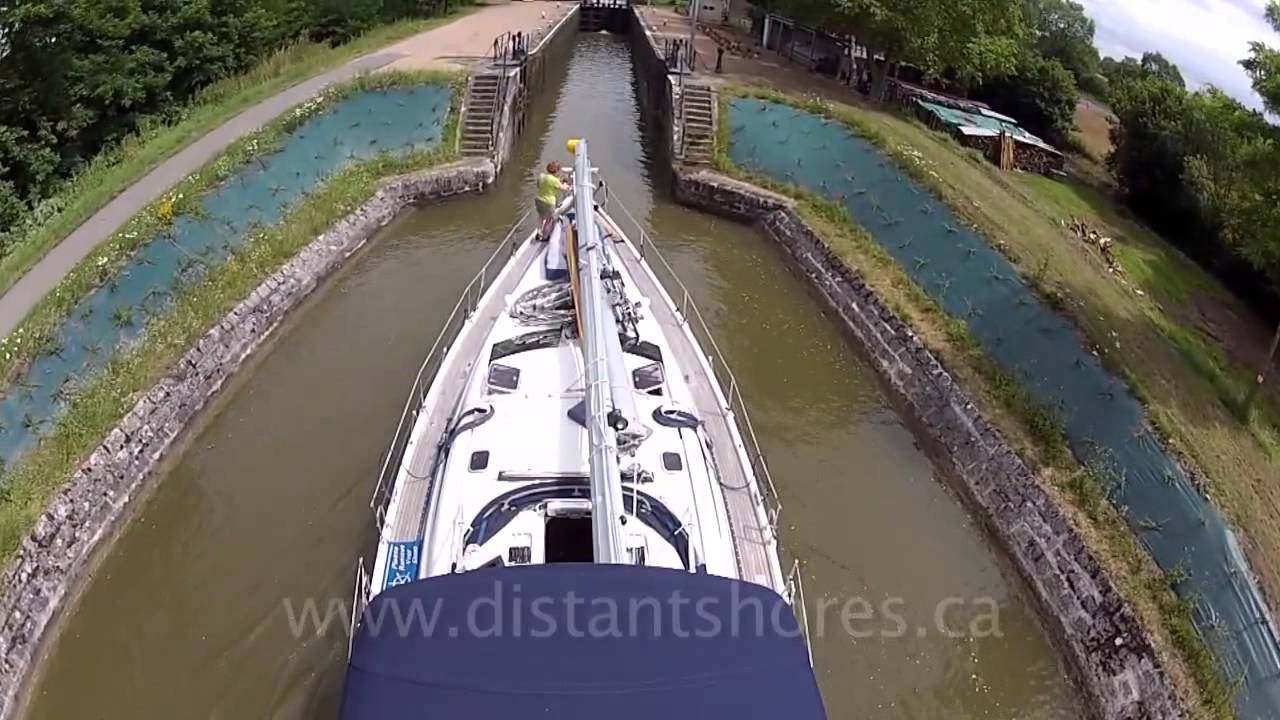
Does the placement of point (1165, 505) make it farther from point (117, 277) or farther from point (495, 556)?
point (117, 277)

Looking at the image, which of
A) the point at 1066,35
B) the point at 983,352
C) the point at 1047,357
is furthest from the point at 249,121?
the point at 1066,35

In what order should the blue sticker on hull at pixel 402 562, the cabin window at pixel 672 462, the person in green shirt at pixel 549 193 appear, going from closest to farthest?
the blue sticker on hull at pixel 402 562
the cabin window at pixel 672 462
the person in green shirt at pixel 549 193

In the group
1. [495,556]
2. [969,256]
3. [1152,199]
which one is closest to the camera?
[495,556]

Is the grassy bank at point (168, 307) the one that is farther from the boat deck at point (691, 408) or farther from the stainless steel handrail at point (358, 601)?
the boat deck at point (691, 408)

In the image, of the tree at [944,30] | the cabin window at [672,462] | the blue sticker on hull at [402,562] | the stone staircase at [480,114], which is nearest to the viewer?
the blue sticker on hull at [402,562]

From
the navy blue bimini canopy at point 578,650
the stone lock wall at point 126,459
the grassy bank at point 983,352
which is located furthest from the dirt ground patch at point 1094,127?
the navy blue bimini canopy at point 578,650

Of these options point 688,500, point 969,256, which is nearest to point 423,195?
point 969,256

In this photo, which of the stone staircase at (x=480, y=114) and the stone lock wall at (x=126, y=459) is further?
the stone staircase at (x=480, y=114)

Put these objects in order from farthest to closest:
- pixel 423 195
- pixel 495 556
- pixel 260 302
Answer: pixel 423 195 → pixel 260 302 → pixel 495 556

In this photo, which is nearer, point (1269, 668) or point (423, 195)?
point (1269, 668)
